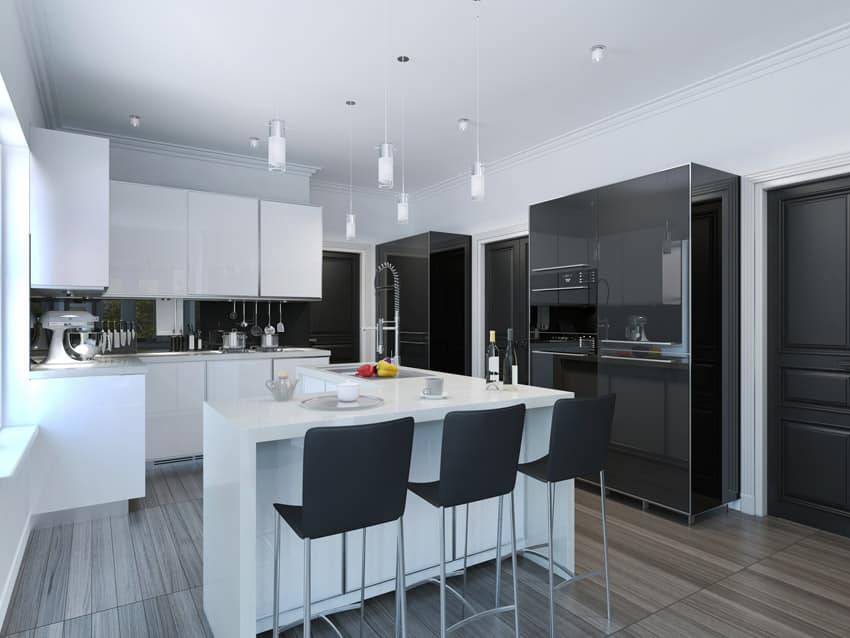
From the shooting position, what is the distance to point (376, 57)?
3352mm

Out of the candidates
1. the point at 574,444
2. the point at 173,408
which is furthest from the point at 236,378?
the point at 574,444

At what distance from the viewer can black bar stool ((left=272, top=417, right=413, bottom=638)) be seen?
1.66 m

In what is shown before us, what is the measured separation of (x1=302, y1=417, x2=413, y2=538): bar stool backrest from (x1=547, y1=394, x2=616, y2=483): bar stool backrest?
2.18ft

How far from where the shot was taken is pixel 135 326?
16.0 feet

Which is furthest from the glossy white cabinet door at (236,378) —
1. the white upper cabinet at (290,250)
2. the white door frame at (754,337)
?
the white door frame at (754,337)

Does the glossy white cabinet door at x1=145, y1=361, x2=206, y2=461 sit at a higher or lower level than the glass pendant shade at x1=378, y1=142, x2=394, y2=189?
lower

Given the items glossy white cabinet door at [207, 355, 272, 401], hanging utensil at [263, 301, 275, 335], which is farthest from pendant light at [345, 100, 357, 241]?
glossy white cabinet door at [207, 355, 272, 401]

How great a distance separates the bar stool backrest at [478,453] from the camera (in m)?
1.92

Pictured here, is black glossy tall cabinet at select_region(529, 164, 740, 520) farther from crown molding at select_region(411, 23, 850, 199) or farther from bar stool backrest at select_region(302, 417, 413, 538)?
bar stool backrest at select_region(302, 417, 413, 538)

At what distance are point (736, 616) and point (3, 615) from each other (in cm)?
310

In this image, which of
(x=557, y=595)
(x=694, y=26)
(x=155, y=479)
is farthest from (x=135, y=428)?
(x=694, y=26)

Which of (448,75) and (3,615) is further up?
(448,75)

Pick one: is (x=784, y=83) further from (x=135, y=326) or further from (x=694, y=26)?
(x=135, y=326)

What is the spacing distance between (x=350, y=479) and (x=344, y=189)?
5.17 meters
